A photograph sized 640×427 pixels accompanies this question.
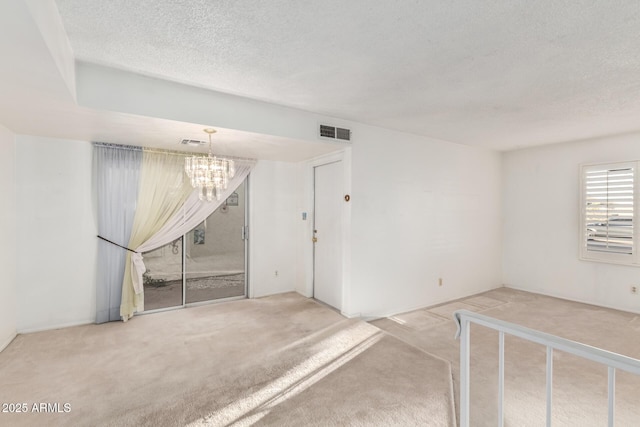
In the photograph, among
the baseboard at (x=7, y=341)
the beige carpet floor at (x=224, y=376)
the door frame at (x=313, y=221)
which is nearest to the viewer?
the beige carpet floor at (x=224, y=376)

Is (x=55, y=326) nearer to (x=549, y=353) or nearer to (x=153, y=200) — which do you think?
(x=153, y=200)

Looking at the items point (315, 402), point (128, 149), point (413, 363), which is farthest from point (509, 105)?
point (128, 149)

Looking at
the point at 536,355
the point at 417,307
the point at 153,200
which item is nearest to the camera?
the point at 536,355

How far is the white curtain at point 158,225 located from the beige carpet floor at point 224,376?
33cm

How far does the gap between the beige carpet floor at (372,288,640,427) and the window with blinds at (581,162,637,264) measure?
87cm

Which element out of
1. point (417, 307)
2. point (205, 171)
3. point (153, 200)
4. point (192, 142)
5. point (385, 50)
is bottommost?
point (417, 307)

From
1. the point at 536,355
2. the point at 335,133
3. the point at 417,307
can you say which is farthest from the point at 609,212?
the point at 335,133

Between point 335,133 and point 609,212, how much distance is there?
4.31m

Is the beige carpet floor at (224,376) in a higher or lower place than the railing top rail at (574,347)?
lower

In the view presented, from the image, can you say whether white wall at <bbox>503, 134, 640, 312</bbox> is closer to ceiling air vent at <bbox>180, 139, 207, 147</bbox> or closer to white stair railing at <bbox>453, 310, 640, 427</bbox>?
white stair railing at <bbox>453, 310, 640, 427</bbox>

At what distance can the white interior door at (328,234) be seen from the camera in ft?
14.3

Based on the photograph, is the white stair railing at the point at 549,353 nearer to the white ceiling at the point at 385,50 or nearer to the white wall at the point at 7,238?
the white ceiling at the point at 385,50

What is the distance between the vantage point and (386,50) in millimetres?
2240

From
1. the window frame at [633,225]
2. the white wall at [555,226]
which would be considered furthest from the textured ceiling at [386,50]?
the white wall at [555,226]
